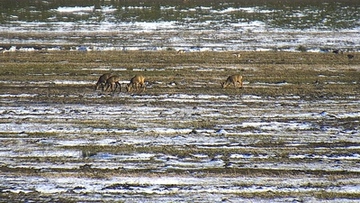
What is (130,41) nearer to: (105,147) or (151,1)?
(151,1)

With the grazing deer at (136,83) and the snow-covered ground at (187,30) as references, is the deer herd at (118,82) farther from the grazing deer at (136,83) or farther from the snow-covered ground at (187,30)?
the snow-covered ground at (187,30)

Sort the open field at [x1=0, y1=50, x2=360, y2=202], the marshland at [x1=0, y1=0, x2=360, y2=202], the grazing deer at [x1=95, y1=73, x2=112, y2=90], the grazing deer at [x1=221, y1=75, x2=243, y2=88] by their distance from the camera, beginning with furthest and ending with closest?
the grazing deer at [x1=221, y1=75, x2=243, y2=88], the grazing deer at [x1=95, y1=73, x2=112, y2=90], the marshland at [x1=0, y1=0, x2=360, y2=202], the open field at [x1=0, y1=50, x2=360, y2=202]

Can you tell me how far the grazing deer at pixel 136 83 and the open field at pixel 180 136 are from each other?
0.52 m

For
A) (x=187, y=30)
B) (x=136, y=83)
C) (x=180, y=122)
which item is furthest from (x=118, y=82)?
(x=187, y=30)

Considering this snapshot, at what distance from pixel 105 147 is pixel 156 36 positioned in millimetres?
30167

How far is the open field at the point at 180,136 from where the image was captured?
40.3ft

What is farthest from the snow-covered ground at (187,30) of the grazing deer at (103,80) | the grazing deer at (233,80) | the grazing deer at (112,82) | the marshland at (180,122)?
the grazing deer at (112,82)

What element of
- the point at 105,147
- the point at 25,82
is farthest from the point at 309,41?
the point at 105,147

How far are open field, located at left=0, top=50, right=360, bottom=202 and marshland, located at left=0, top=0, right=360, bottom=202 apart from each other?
0.13 ft

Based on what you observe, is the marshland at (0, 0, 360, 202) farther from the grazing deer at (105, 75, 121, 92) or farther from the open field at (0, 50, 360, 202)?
the grazing deer at (105, 75, 121, 92)

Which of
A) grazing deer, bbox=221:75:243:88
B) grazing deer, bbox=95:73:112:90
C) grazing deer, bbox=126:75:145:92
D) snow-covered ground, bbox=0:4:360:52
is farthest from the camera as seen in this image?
snow-covered ground, bbox=0:4:360:52

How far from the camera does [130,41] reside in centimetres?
4209

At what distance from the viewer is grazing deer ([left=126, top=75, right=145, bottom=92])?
23.7m

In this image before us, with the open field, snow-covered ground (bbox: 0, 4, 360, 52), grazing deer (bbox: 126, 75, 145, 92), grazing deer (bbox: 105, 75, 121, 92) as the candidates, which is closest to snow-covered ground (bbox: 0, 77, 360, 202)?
the open field
